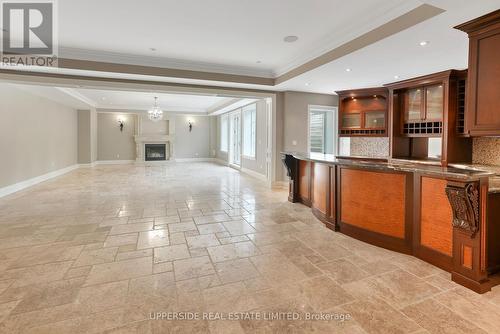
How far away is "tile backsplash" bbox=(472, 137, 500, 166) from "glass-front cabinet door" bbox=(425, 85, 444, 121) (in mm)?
779

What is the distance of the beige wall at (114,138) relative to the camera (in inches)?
470

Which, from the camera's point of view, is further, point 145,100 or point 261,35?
point 145,100

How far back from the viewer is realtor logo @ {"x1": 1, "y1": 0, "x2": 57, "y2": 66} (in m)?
3.25

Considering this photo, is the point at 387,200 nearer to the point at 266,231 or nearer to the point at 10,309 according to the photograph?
the point at 266,231

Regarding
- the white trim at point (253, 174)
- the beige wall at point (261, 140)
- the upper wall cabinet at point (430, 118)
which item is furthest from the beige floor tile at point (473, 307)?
the beige wall at point (261, 140)

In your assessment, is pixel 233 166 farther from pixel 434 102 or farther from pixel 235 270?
pixel 235 270

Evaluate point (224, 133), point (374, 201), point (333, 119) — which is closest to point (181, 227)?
point (374, 201)

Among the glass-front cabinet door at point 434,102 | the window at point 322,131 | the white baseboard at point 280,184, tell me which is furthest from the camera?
the window at point 322,131

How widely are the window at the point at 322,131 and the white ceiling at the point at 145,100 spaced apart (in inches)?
123

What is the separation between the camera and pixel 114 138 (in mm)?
12141

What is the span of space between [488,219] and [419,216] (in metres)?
0.53

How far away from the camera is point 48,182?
7383 mm

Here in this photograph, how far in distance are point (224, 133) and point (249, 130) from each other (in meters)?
3.12

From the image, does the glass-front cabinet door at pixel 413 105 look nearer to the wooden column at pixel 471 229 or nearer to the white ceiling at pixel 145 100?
the wooden column at pixel 471 229
